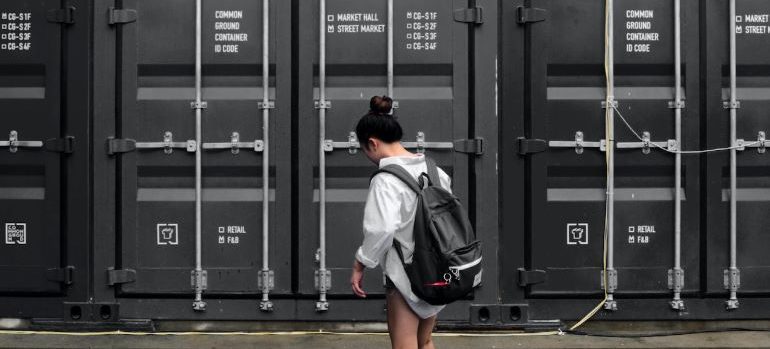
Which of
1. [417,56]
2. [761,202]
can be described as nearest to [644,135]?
[761,202]

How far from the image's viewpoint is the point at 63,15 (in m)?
7.85

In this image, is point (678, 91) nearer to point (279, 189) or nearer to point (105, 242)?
point (279, 189)

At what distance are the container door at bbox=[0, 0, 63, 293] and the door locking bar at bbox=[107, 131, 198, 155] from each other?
1.38ft

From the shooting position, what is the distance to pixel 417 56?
778cm

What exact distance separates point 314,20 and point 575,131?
212cm

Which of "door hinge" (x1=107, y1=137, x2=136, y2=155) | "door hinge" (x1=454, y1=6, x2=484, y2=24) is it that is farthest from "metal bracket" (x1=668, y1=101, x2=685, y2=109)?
"door hinge" (x1=107, y1=137, x2=136, y2=155)

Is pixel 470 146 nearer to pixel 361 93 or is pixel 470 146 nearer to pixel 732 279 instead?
pixel 361 93

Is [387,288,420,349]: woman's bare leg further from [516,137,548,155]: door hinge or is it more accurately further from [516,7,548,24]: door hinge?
[516,7,548,24]: door hinge

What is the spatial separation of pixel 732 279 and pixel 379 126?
360 centimetres

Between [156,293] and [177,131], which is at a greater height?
[177,131]

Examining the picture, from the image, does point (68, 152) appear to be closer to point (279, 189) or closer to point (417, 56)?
point (279, 189)

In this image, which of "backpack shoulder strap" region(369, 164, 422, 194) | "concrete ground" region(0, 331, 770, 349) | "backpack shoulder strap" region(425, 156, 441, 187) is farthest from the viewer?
"concrete ground" region(0, 331, 770, 349)

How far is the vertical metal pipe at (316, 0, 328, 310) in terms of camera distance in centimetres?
771

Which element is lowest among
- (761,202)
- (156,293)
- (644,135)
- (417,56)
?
(156,293)
